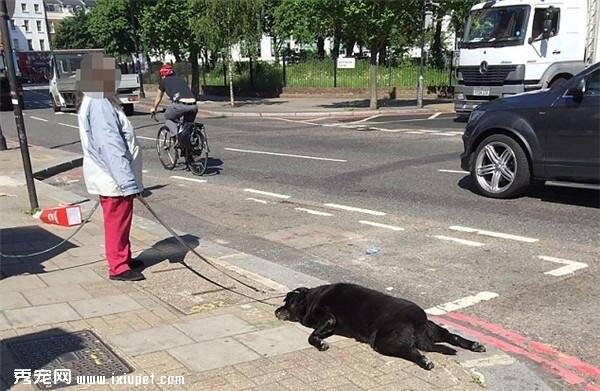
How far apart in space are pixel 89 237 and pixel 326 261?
2623 millimetres

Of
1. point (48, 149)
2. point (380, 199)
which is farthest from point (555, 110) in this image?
point (48, 149)

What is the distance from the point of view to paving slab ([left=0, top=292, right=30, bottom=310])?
436 cm

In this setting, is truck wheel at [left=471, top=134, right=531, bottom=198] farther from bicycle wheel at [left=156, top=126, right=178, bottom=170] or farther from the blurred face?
bicycle wheel at [left=156, top=126, right=178, bottom=170]

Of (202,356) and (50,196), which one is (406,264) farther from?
(50,196)

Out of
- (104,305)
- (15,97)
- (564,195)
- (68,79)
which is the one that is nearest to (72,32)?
(68,79)

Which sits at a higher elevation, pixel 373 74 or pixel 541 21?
pixel 541 21

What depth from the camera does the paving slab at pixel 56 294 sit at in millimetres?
4498

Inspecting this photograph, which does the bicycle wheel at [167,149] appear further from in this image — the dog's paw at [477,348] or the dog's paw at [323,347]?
the dog's paw at [477,348]

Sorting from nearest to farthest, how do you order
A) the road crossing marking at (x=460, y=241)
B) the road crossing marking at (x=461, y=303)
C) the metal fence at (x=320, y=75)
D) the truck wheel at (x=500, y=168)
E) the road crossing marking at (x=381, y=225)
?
the road crossing marking at (x=461, y=303)
the road crossing marking at (x=460, y=241)
the road crossing marking at (x=381, y=225)
the truck wheel at (x=500, y=168)
the metal fence at (x=320, y=75)

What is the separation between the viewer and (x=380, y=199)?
827cm

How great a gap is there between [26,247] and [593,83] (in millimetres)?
6497

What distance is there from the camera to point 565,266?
5.23m

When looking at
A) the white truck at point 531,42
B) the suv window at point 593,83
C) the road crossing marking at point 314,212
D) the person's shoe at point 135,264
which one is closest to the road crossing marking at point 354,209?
the road crossing marking at point 314,212

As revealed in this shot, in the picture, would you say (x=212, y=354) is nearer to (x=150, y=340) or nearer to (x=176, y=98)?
(x=150, y=340)
